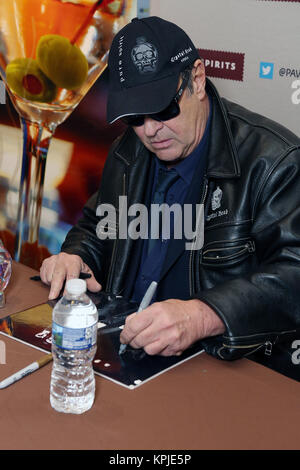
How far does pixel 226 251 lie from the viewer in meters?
1.77

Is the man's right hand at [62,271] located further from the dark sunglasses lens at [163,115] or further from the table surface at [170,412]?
the dark sunglasses lens at [163,115]

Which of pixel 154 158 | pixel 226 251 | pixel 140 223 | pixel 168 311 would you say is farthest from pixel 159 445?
pixel 154 158

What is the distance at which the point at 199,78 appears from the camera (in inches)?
70.6

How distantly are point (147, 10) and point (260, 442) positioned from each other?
2.00m

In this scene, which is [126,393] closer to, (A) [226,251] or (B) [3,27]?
(A) [226,251]

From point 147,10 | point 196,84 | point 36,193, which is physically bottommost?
point 36,193

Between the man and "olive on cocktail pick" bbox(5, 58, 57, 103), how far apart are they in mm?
818

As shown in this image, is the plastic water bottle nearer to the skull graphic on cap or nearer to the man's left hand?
the man's left hand

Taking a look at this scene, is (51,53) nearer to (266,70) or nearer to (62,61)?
(62,61)

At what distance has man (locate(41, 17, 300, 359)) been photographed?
4.66 ft

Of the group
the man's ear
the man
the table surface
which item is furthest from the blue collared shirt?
the table surface

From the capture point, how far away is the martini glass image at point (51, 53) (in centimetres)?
262

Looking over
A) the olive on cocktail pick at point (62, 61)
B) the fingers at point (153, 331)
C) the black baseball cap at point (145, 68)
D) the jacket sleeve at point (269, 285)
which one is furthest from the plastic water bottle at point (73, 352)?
the olive on cocktail pick at point (62, 61)

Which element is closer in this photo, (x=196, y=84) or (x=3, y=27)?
(x=196, y=84)
